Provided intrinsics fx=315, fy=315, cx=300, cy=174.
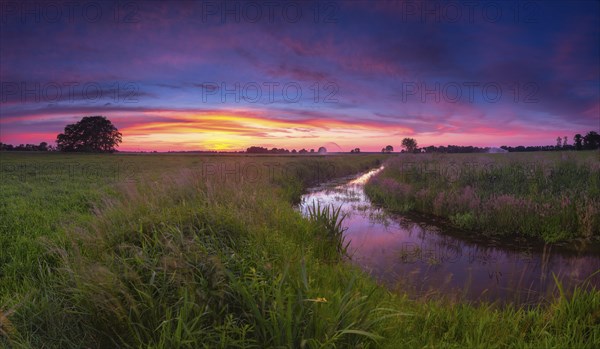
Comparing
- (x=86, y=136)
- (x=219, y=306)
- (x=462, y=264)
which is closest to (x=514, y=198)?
(x=462, y=264)

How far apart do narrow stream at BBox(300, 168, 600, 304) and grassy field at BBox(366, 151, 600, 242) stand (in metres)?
0.99

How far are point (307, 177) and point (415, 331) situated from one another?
70.4ft

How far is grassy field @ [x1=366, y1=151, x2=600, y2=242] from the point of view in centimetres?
924

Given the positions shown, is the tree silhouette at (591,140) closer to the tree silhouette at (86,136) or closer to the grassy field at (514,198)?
the grassy field at (514,198)

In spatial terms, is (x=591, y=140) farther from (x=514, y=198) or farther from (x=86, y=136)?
(x=86, y=136)

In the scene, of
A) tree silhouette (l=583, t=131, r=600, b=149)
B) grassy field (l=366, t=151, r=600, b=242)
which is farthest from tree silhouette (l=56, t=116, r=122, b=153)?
tree silhouette (l=583, t=131, r=600, b=149)

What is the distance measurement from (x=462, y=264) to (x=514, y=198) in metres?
4.92

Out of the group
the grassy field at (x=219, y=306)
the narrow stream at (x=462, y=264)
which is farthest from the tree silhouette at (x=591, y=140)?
the grassy field at (x=219, y=306)

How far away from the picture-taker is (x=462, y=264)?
24.3 ft

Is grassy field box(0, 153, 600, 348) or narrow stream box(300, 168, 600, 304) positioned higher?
grassy field box(0, 153, 600, 348)

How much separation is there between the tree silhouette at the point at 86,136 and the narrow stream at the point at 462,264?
7156 cm

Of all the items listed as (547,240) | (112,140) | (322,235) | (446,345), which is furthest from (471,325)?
(112,140)

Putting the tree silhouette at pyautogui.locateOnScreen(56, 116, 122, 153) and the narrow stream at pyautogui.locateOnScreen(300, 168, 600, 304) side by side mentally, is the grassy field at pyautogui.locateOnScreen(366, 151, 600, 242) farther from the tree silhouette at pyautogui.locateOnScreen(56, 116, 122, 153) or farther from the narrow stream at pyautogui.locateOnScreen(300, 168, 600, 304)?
the tree silhouette at pyautogui.locateOnScreen(56, 116, 122, 153)

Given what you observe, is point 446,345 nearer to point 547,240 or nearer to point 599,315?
point 599,315
